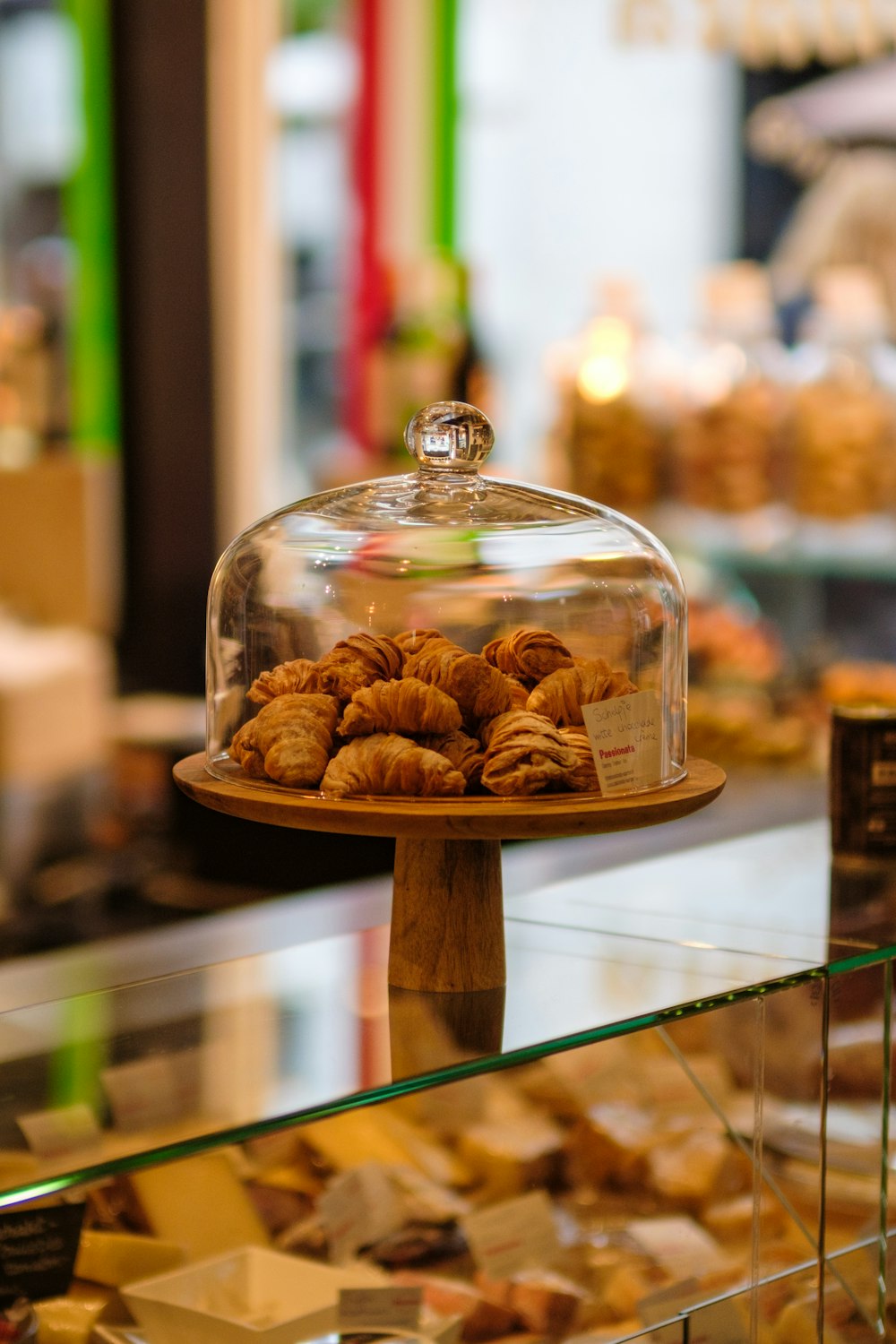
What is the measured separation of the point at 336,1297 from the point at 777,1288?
287 millimetres

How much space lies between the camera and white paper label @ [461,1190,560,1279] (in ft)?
3.88

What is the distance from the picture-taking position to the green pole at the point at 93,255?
4164 mm

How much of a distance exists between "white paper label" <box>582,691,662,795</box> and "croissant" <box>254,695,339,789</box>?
5.6 inches

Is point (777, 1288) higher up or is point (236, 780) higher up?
point (236, 780)

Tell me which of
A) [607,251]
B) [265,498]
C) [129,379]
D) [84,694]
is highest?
[607,251]

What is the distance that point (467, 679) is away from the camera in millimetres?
921

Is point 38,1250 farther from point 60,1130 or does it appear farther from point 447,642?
point 447,642

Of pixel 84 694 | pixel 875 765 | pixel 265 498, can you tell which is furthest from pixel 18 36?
pixel 875 765

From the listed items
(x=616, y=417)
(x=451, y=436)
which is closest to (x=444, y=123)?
(x=616, y=417)

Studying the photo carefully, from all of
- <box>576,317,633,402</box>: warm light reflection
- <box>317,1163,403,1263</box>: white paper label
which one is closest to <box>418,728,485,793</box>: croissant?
<box>317,1163,403,1263</box>: white paper label

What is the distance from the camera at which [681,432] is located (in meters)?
2.95

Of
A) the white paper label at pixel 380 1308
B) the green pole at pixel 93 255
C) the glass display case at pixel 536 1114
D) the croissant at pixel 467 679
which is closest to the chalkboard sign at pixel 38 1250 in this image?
the glass display case at pixel 536 1114

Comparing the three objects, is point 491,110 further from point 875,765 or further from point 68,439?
point 875,765

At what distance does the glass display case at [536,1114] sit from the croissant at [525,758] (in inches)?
5.7
